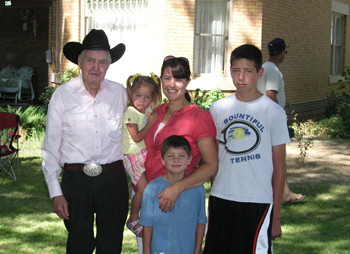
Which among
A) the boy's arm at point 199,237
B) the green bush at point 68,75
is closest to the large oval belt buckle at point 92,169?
the boy's arm at point 199,237

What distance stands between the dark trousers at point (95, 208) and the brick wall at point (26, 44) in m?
15.0

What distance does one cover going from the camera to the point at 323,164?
8.66 meters

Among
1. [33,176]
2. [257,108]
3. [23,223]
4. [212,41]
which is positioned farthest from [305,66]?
[257,108]

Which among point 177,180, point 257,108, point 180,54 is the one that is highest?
point 180,54

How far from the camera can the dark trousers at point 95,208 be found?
3.21 meters

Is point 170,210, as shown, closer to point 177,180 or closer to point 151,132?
point 177,180

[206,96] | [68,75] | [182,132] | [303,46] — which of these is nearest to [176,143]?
[182,132]

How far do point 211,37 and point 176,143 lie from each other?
859cm

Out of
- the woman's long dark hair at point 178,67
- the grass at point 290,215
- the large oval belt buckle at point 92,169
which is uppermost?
the woman's long dark hair at point 178,67

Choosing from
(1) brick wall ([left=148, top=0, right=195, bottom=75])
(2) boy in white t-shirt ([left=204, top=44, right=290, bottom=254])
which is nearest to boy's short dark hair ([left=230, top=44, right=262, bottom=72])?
(2) boy in white t-shirt ([left=204, top=44, right=290, bottom=254])

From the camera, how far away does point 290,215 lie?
5738 mm

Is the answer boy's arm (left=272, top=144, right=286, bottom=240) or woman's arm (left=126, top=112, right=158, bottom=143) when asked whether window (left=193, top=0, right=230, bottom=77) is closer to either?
woman's arm (left=126, top=112, right=158, bottom=143)

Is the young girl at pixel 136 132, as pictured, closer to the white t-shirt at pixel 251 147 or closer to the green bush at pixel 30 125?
the white t-shirt at pixel 251 147

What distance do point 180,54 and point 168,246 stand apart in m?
8.04
